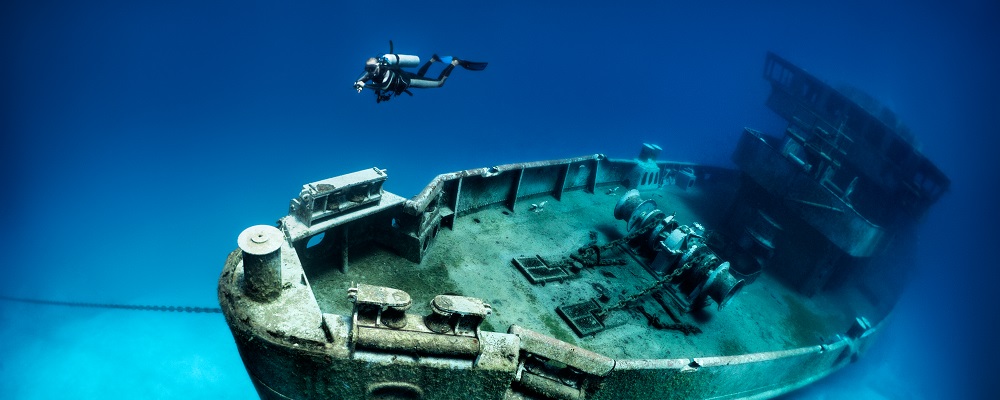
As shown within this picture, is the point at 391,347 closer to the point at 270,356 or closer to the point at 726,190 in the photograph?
the point at 270,356

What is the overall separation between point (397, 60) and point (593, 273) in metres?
5.09

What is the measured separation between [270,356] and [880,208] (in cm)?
1458

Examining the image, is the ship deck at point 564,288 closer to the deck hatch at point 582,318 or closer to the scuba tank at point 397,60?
the deck hatch at point 582,318

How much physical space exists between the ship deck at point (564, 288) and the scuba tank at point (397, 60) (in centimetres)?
291

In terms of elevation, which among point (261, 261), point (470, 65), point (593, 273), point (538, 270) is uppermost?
point (470, 65)

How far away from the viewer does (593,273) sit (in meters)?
7.99

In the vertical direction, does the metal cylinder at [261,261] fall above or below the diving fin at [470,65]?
below

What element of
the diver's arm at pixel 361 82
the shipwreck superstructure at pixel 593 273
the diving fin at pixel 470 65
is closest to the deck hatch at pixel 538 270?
the shipwreck superstructure at pixel 593 273

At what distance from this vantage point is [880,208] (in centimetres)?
1160

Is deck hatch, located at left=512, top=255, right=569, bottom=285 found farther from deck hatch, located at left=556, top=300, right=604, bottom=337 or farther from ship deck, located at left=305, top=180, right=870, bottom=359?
deck hatch, located at left=556, top=300, right=604, bottom=337

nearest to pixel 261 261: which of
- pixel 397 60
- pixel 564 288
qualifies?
pixel 397 60

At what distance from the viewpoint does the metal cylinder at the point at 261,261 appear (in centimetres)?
367

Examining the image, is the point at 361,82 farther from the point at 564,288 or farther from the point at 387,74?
the point at 564,288

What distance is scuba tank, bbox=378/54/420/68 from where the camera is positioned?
275 inches
